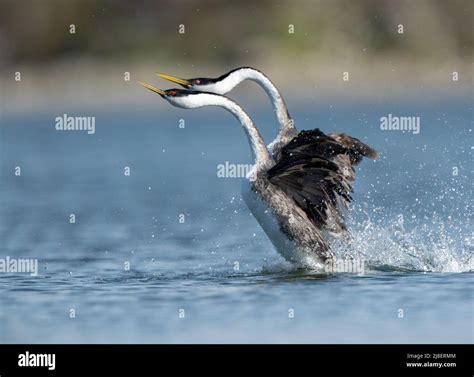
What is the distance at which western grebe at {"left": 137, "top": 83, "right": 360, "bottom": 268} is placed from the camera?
15258 millimetres

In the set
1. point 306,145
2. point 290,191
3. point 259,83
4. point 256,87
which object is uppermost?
point 256,87

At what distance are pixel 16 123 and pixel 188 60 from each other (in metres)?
5.22

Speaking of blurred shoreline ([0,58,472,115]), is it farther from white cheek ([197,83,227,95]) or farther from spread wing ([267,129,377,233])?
spread wing ([267,129,377,233])

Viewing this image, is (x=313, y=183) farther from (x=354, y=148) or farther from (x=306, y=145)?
(x=354, y=148)

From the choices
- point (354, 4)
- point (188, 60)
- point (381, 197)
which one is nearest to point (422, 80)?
point (354, 4)

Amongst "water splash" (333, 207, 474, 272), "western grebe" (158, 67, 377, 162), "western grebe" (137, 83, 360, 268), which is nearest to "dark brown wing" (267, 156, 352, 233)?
"western grebe" (137, 83, 360, 268)

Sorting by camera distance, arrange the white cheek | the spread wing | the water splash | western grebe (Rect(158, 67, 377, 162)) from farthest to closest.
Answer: the white cheek → western grebe (Rect(158, 67, 377, 162)) → the water splash → the spread wing

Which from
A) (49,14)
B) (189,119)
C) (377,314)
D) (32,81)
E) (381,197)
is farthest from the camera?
(49,14)

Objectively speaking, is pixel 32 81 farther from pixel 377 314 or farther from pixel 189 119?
pixel 377 314

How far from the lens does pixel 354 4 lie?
4231cm

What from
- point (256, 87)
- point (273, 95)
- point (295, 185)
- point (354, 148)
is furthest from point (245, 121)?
point (256, 87)

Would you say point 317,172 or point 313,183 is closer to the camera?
point 317,172

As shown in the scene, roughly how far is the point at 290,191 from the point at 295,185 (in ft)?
0.29

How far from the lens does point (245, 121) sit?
1525 cm
